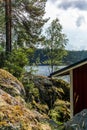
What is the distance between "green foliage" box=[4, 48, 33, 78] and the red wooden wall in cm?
681

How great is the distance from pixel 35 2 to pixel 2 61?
30.6 ft

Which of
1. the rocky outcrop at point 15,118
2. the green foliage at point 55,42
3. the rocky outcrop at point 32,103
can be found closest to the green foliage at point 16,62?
the rocky outcrop at point 32,103

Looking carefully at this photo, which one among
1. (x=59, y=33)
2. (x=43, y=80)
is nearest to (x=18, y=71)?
(x=43, y=80)

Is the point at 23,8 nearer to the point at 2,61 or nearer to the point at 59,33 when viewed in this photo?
the point at 2,61

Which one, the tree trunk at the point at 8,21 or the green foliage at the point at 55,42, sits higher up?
the tree trunk at the point at 8,21

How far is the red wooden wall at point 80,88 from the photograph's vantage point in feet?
39.1

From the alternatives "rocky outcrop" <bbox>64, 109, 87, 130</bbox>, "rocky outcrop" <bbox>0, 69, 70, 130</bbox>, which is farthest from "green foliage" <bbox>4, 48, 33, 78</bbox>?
"rocky outcrop" <bbox>64, 109, 87, 130</bbox>

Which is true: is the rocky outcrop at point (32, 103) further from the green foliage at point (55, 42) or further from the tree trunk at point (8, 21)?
the green foliage at point (55, 42)

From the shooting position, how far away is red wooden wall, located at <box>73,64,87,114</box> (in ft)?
39.1

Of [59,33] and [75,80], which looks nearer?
[75,80]

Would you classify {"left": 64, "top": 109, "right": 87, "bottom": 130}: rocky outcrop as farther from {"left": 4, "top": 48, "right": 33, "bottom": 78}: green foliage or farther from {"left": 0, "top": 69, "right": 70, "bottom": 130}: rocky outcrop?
{"left": 4, "top": 48, "right": 33, "bottom": 78}: green foliage

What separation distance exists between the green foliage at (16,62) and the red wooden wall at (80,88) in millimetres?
6812

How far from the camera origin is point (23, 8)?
27.7 meters

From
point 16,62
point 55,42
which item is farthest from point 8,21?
point 55,42
